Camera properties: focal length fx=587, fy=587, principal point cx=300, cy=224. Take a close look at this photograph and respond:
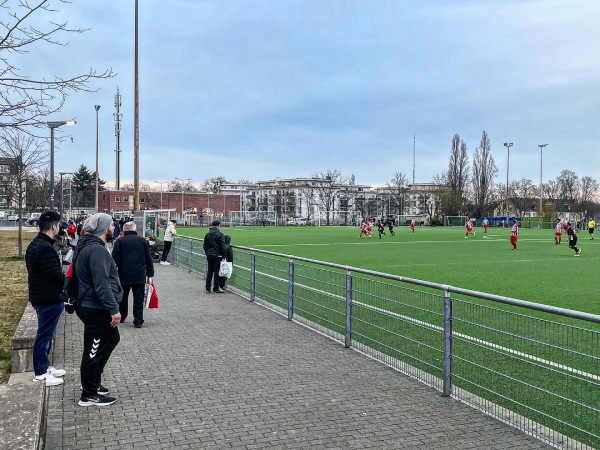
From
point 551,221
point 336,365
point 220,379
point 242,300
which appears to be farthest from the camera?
point 551,221

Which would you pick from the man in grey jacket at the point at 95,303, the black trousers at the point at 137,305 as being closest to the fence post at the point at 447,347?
the man in grey jacket at the point at 95,303

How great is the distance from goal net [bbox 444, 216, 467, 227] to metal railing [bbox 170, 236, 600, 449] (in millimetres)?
85313

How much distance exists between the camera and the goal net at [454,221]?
9112cm

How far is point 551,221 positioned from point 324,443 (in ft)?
257

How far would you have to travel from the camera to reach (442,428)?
4.88 m

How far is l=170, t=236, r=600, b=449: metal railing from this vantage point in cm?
468

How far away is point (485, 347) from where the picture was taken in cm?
551

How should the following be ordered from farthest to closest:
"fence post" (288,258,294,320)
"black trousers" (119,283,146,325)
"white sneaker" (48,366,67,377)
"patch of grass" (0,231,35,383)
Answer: "fence post" (288,258,294,320) → "black trousers" (119,283,146,325) → "patch of grass" (0,231,35,383) → "white sneaker" (48,366,67,377)

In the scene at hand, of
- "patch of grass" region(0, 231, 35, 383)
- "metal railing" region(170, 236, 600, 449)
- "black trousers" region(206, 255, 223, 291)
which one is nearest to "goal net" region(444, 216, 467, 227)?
"patch of grass" region(0, 231, 35, 383)

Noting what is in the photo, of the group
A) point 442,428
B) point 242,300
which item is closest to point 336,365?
point 442,428

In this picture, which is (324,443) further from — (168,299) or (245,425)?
(168,299)

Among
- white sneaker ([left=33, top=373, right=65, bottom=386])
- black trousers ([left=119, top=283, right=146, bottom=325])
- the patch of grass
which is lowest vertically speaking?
the patch of grass

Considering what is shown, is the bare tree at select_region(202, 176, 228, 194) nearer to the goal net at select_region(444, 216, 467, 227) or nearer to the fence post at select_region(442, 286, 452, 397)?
the goal net at select_region(444, 216, 467, 227)

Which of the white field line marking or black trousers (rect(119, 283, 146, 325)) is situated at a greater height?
the white field line marking
